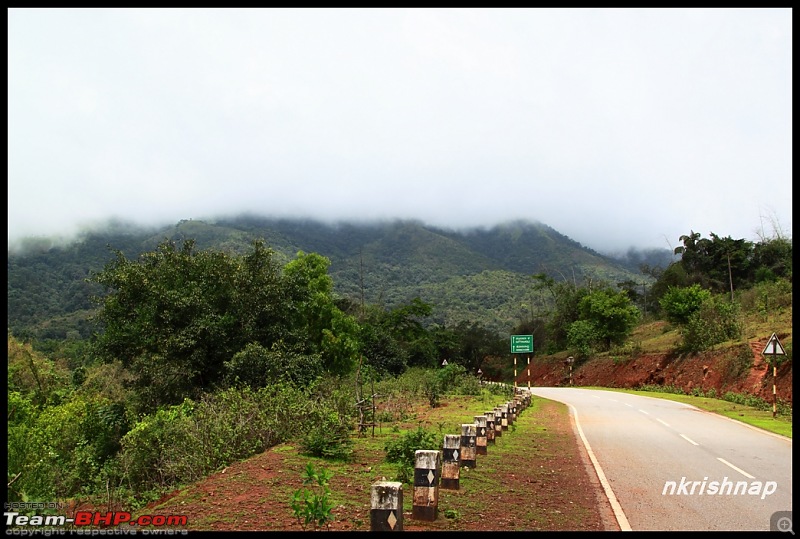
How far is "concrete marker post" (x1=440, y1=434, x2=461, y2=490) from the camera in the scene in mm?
8641

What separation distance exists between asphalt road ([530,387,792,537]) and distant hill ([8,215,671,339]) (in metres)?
46.6

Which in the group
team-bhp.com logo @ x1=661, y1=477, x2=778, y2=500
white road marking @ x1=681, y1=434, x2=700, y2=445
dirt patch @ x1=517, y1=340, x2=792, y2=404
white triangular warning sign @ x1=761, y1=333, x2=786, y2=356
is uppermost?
white triangular warning sign @ x1=761, y1=333, x2=786, y2=356

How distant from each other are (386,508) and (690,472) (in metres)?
7.35

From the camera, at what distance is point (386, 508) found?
5812 millimetres

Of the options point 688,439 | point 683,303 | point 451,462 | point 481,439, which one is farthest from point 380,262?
point 451,462

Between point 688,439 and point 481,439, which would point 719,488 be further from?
point 688,439

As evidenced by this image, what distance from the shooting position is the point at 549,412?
24.7m

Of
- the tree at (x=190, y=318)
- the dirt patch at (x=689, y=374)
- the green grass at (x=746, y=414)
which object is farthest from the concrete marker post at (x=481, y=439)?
the dirt patch at (x=689, y=374)

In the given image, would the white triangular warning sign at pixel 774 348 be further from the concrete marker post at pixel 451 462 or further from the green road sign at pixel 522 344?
the concrete marker post at pixel 451 462

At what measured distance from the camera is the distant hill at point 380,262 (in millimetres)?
79000

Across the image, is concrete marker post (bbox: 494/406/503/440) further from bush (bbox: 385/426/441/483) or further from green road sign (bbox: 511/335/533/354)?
green road sign (bbox: 511/335/533/354)

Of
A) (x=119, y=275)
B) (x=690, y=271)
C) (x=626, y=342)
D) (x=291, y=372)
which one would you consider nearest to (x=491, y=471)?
(x=291, y=372)

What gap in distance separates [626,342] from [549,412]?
122 ft

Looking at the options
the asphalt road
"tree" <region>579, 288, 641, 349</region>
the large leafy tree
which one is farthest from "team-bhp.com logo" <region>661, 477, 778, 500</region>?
"tree" <region>579, 288, 641, 349</region>
